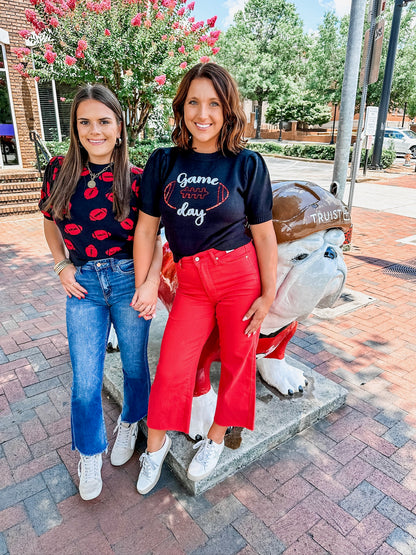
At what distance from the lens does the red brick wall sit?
9523 mm

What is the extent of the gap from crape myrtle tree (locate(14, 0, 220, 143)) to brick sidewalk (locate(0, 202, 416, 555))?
6457 mm

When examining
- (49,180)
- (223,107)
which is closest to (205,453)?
(49,180)

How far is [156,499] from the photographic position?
212 centimetres

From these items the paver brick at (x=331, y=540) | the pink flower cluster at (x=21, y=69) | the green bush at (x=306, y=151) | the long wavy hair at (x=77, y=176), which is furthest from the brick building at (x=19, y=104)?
the green bush at (x=306, y=151)

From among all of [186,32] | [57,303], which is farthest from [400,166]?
[57,303]

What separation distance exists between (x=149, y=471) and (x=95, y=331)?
2.66 ft

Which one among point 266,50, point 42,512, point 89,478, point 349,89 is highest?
point 266,50

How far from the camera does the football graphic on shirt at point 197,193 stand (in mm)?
1715

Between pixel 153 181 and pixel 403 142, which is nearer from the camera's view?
pixel 153 181

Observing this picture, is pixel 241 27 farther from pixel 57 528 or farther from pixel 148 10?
pixel 57 528

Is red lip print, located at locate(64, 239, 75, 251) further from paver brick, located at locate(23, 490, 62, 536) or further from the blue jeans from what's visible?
paver brick, located at locate(23, 490, 62, 536)

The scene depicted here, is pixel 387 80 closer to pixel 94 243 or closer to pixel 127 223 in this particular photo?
pixel 127 223

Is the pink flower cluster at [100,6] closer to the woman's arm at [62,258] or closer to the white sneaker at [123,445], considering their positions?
the woman's arm at [62,258]

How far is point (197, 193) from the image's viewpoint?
1732mm
